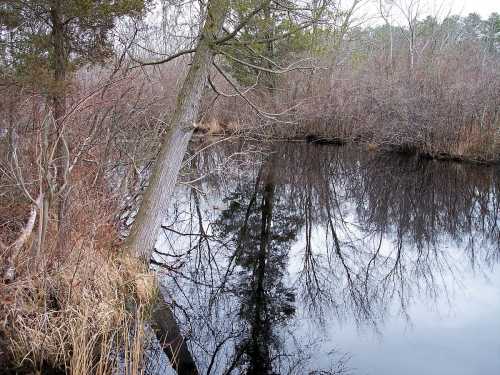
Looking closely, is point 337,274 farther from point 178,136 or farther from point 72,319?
point 72,319

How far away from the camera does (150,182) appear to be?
21.0 feet

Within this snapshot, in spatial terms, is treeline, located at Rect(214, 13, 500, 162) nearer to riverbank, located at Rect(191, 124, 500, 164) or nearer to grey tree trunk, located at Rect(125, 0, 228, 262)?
riverbank, located at Rect(191, 124, 500, 164)

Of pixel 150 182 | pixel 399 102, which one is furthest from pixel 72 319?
pixel 399 102

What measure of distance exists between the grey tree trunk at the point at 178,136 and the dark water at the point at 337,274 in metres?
1.09

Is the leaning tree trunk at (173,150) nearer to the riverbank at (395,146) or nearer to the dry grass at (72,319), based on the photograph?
the dry grass at (72,319)

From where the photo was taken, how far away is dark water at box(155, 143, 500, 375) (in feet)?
16.8

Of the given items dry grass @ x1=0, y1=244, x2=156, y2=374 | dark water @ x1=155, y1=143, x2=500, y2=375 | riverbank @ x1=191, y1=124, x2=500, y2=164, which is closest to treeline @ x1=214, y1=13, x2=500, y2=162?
riverbank @ x1=191, y1=124, x2=500, y2=164

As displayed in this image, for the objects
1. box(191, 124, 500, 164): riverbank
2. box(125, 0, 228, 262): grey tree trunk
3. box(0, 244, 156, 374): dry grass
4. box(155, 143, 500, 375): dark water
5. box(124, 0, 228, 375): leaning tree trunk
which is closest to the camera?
box(0, 244, 156, 374): dry grass

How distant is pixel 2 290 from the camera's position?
14.8 feet

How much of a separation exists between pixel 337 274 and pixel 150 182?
334cm

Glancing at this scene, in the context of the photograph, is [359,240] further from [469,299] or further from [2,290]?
[2,290]

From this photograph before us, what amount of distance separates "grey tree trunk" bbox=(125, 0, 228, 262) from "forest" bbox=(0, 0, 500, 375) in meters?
0.02

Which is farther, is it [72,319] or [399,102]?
[399,102]

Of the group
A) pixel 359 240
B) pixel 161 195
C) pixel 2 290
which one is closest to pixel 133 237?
pixel 161 195
